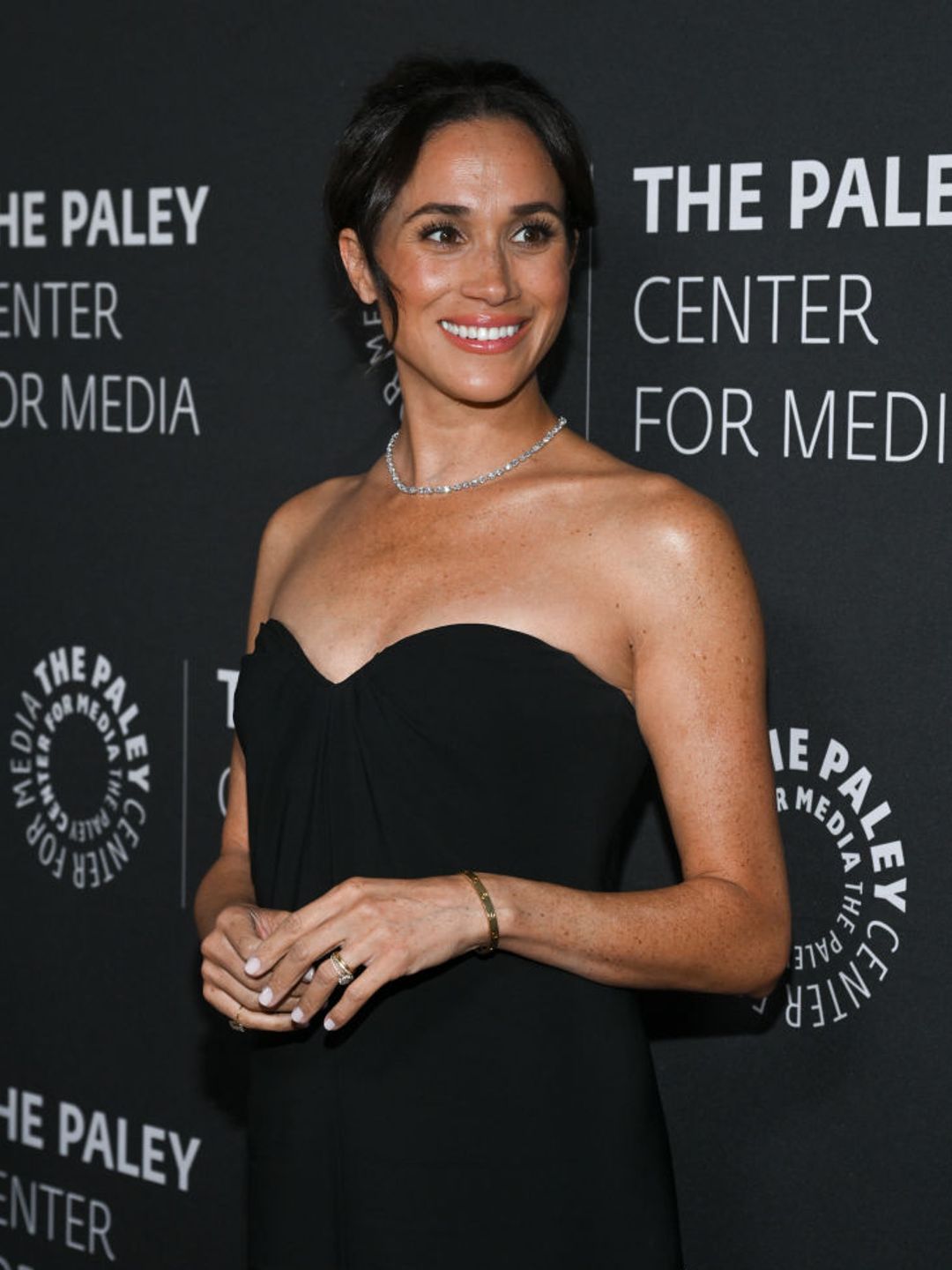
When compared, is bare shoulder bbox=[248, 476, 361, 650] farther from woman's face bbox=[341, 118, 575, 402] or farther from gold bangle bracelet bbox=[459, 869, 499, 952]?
gold bangle bracelet bbox=[459, 869, 499, 952]

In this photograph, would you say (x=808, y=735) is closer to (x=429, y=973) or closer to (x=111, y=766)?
(x=429, y=973)

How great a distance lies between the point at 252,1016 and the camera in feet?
5.41

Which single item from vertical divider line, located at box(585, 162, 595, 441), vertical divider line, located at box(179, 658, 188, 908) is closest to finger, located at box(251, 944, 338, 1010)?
vertical divider line, located at box(585, 162, 595, 441)

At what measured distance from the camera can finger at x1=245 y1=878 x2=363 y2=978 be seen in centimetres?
154

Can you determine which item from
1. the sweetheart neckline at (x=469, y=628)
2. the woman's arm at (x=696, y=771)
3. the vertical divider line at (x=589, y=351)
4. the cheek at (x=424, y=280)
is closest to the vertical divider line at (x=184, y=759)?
the vertical divider line at (x=589, y=351)

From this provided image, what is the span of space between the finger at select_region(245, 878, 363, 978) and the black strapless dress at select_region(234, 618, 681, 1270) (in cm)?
18

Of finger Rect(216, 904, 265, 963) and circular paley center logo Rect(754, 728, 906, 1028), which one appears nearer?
finger Rect(216, 904, 265, 963)

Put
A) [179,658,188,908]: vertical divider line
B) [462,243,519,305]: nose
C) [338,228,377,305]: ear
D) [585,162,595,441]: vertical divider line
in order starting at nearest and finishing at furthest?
[462,243,519,305]: nose < [338,228,377,305]: ear < [585,162,595,441]: vertical divider line < [179,658,188,908]: vertical divider line

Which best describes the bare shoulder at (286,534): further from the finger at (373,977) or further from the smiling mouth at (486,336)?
the finger at (373,977)

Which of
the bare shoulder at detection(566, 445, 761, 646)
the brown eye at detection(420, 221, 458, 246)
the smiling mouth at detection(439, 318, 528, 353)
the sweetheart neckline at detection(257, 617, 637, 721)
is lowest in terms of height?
the sweetheart neckline at detection(257, 617, 637, 721)

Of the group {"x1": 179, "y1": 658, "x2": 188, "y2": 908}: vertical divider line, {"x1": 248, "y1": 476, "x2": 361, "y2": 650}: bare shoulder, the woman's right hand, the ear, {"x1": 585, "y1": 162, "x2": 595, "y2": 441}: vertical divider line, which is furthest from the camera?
{"x1": 179, "y1": 658, "x2": 188, "y2": 908}: vertical divider line

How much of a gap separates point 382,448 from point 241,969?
994 millimetres

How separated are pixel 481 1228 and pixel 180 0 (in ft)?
5.70

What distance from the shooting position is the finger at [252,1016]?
164 cm
